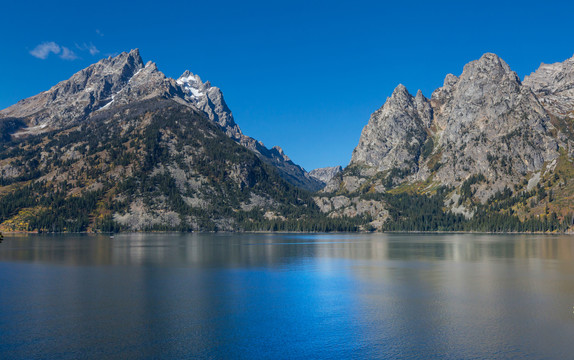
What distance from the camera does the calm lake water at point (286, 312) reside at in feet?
147

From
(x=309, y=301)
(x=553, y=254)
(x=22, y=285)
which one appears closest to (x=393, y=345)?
(x=309, y=301)

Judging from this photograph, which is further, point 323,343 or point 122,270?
point 122,270

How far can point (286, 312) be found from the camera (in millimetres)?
61406

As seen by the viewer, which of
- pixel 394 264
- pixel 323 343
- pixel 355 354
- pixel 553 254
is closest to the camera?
pixel 355 354

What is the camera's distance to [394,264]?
11825 centimetres

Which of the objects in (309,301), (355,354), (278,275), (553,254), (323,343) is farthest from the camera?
(553,254)

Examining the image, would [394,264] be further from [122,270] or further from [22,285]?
[22,285]

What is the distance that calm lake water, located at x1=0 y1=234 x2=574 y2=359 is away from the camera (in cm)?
4478

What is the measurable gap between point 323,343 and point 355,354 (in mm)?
4628

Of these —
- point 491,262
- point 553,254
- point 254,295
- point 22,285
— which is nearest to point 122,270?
point 22,285

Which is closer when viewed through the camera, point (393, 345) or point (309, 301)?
point (393, 345)

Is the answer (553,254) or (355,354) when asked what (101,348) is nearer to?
(355,354)

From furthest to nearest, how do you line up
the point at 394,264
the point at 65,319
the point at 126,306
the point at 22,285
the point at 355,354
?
the point at 394,264
the point at 22,285
the point at 126,306
the point at 65,319
the point at 355,354

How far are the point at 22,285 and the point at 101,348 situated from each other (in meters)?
46.7
